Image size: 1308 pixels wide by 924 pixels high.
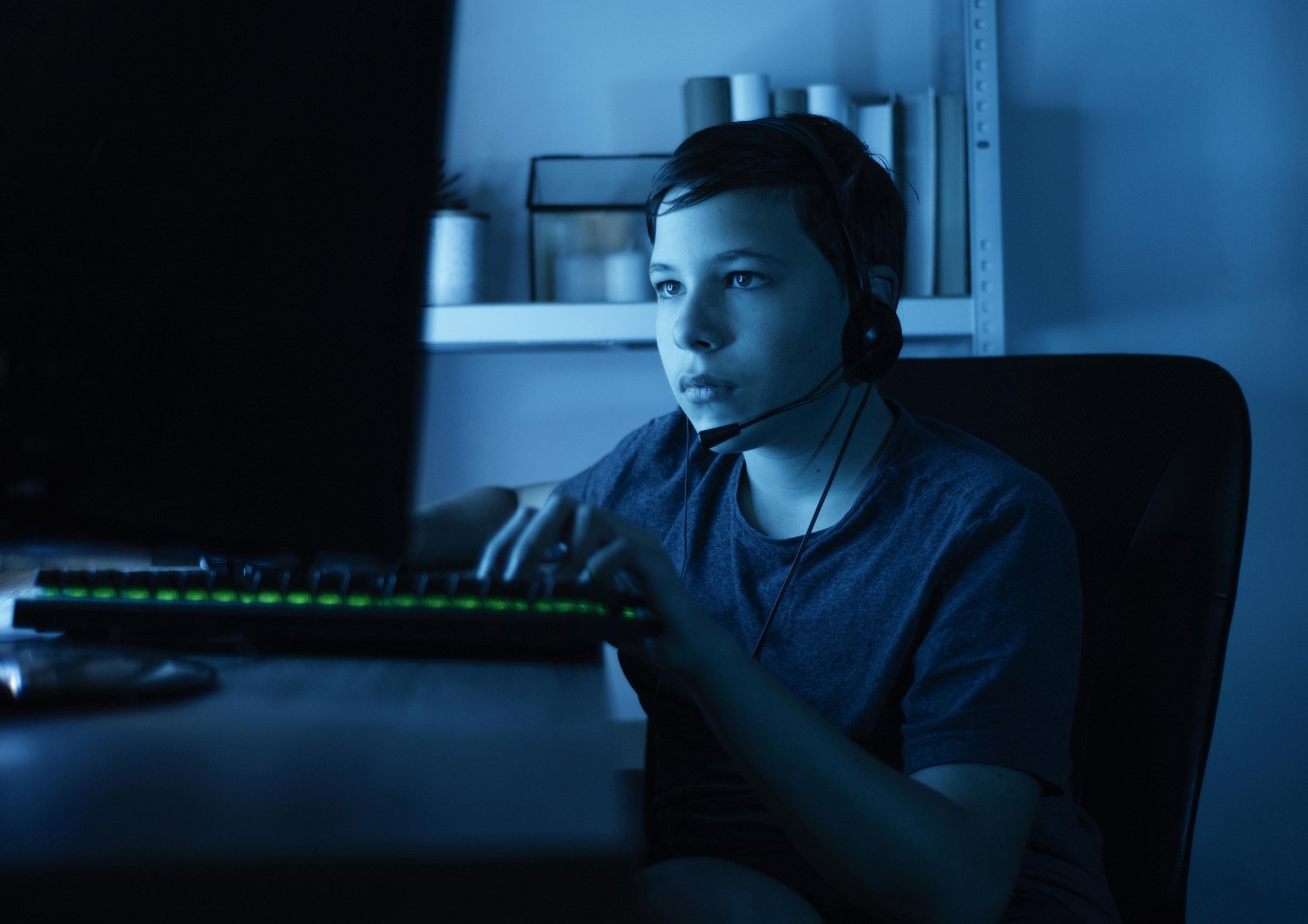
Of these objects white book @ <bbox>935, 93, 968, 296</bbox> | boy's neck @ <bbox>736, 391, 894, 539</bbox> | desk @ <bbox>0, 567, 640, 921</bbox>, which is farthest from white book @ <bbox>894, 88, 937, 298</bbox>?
desk @ <bbox>0, 567, 640, 921</bbox>

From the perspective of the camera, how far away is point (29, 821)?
0.35m

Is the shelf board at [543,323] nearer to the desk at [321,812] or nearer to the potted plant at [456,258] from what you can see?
the potted plant at [456,258]

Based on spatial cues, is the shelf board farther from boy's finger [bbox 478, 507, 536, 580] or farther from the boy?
boy's finger [bbox 478, 507, 536, 580]

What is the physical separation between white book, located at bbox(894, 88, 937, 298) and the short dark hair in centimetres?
41

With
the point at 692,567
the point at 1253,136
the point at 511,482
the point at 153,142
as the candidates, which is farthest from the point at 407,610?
the point at 1253,136

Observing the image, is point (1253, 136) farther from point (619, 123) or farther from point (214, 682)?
point (214, 682)

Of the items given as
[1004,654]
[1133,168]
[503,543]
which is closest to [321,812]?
[503,543]

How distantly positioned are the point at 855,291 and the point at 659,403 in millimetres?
732

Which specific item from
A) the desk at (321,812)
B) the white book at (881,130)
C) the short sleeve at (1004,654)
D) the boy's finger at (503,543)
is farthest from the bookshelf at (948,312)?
the desk at (321,812)

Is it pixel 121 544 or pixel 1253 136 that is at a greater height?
pixel 1253 136

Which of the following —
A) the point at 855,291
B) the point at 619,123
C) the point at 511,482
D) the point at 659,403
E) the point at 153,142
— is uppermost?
the point at 619,123

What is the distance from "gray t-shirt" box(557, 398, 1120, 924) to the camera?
703 millimetres

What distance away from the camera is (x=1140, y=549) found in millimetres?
897

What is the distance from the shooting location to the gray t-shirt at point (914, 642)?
2.31ft
